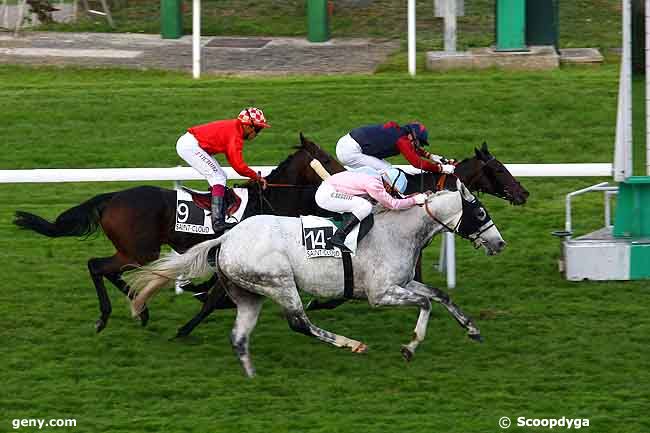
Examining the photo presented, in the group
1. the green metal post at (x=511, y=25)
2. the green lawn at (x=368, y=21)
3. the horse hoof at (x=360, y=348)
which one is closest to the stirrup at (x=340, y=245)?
the horse hoof at (x=360, y=348)

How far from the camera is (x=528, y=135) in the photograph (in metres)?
14.1

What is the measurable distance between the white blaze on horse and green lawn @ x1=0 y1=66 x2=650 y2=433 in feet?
1.09

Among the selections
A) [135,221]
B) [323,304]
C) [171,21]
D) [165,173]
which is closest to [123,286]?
[135,221]

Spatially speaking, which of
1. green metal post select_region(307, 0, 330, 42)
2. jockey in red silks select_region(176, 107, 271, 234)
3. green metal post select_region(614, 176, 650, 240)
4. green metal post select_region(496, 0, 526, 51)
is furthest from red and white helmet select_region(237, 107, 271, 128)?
green metal post select_region(307, 0, 330, 42)

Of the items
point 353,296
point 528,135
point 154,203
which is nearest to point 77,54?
point 528,135

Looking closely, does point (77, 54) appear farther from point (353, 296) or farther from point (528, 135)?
point (353, 296)

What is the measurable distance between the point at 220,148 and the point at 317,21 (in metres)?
8.54

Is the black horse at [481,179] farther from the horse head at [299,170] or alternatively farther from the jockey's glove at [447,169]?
the horse head at [299,170]

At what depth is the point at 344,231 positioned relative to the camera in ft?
25.5

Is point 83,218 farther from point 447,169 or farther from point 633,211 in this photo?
point 633,211

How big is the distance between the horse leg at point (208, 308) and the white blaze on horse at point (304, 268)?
418mm

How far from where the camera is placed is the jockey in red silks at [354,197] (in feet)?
25.8

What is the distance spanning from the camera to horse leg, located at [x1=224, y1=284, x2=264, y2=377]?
769cm

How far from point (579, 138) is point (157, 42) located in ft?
21.7
